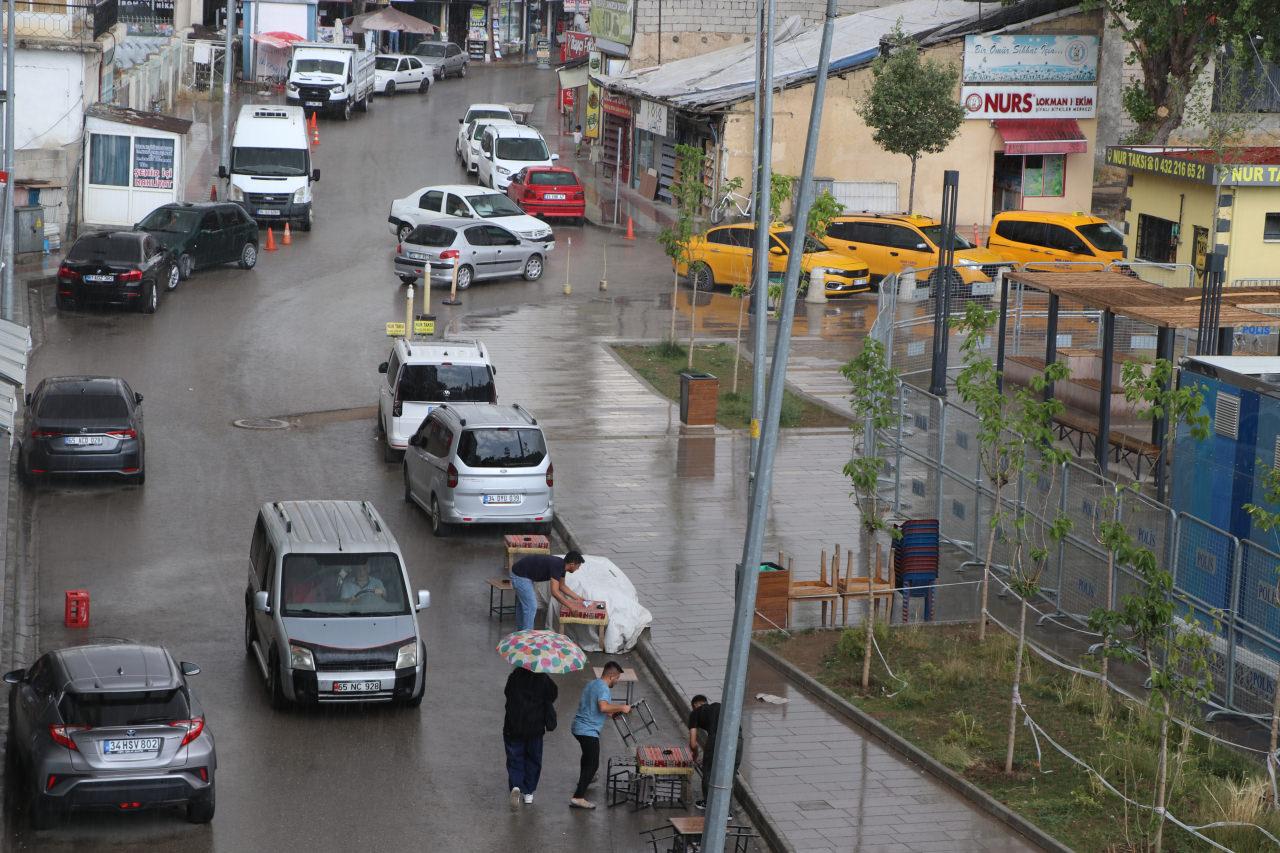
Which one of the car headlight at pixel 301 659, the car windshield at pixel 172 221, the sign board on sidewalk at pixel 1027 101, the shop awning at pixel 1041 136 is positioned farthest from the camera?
the shop awning at pixel 1041 136

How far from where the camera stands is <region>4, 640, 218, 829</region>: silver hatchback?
13195 mm

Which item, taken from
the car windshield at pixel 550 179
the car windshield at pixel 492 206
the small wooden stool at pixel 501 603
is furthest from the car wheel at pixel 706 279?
the small wooden stool at pixel 501 603

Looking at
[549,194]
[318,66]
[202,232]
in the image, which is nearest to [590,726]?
[202,232]

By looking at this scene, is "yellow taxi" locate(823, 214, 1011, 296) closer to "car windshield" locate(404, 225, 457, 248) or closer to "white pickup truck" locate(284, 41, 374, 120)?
"car windshield" locate(404, 225, 457, 248)

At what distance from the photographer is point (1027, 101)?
4881 cm

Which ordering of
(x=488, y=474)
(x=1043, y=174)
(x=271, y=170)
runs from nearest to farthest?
(x=488, y=474)
(x=271, y=170)
(x=1043, y=174)

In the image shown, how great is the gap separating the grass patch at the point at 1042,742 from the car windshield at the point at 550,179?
2955cm

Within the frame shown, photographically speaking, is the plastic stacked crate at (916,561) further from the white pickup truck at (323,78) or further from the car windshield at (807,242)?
the white pickup truck at (323,78)

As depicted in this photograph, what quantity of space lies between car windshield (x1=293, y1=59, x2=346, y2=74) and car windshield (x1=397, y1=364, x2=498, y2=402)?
3623 centimetres

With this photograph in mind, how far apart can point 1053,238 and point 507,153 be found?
16888mm

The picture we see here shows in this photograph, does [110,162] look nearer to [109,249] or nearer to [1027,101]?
[109,249]

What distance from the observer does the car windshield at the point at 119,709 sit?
13.4 m

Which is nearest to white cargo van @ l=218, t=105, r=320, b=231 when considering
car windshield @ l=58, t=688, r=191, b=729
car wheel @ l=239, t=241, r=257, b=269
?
car wheel @ l=239, t=241, r=257, b=269

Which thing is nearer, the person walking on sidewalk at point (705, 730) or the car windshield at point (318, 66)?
the person walking on sidewalk at point (705, 730)
